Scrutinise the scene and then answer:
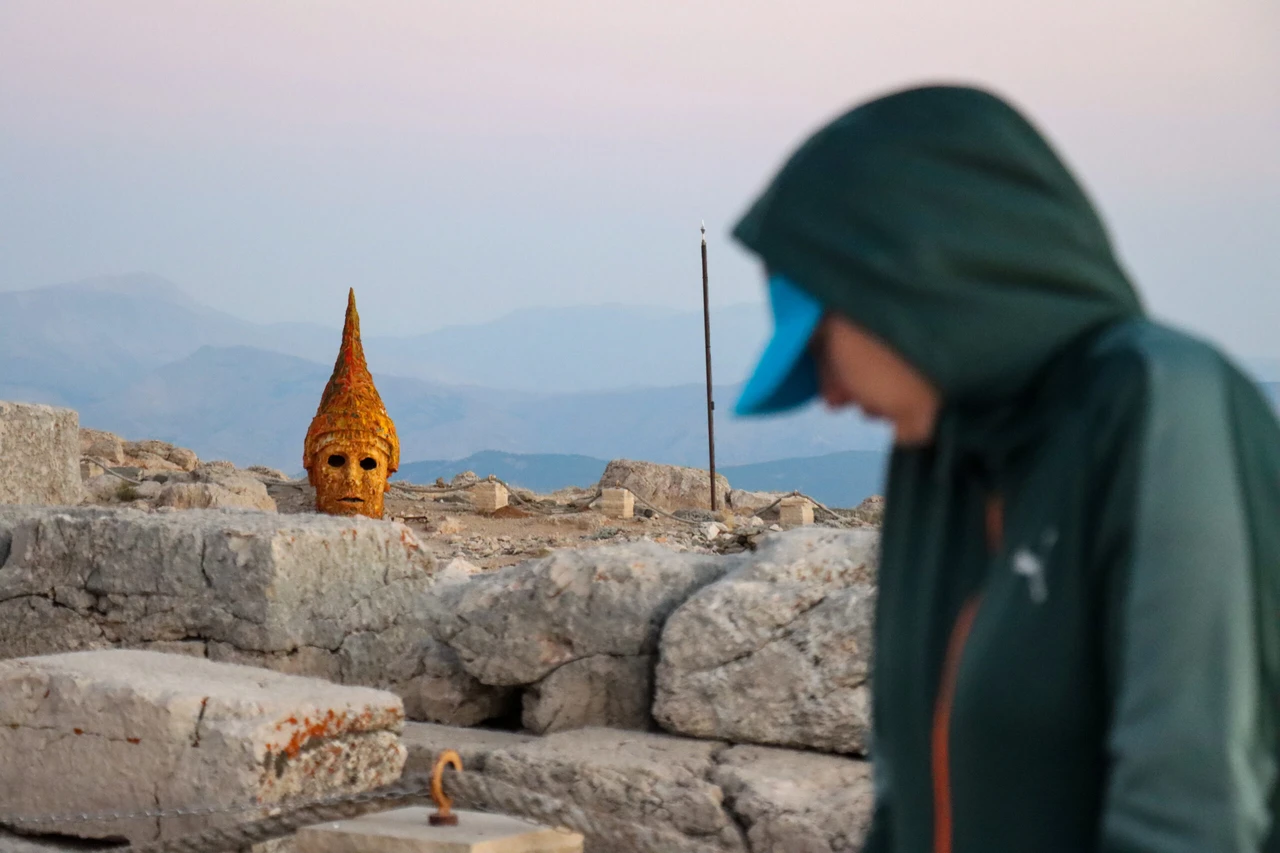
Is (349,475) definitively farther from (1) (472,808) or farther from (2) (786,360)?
(2) (786,360)

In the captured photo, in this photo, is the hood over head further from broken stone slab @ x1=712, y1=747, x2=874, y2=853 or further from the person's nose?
broken stone slab @ x1=712, y1=747, x2=874, y2=853

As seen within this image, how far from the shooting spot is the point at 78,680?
3.68 metres

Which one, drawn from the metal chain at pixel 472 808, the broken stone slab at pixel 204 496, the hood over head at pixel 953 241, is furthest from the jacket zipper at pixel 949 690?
the broken stone slab at pixel 204 496

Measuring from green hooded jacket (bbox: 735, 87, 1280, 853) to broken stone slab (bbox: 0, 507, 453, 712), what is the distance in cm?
345

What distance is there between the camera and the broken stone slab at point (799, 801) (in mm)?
3400

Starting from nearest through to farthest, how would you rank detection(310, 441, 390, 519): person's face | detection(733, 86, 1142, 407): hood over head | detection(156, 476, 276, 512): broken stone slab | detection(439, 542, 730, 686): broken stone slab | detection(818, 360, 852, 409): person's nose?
detection(733, 86, 1142, 407): hood over head, detection(818, 360, 852, 409): person's nose, detection(439, 542, 730, 686): broken stone slab, detection(310, 441, 390, 519): person's face, detection(156, 476, 276, 512): broken stone slab

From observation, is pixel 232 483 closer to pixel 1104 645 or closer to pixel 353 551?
pixel 353 551

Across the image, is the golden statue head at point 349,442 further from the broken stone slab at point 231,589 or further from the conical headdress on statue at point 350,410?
the broken stone slab at point 231,589

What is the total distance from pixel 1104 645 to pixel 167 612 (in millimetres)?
3992

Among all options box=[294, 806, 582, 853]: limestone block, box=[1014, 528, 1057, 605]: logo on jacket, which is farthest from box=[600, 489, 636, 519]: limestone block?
box=[1014, 528, 1057, 605]: logo on jacket

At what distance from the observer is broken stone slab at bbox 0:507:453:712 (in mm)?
4445

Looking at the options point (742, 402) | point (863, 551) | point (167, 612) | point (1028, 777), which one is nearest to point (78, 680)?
point (167, 612)

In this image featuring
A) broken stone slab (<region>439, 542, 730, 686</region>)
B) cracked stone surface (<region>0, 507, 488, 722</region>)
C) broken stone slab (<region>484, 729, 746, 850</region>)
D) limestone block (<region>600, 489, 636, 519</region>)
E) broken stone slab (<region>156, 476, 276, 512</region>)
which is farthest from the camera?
limestone block (<region>600, 489, 636, 519</region>)

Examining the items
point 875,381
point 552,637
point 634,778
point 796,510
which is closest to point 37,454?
point 552,637
